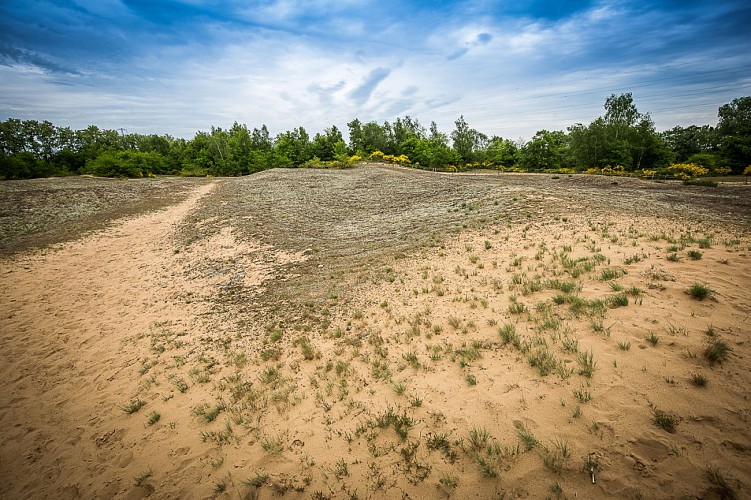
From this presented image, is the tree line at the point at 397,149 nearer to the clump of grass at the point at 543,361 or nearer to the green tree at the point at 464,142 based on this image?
the green tree at the point at 464,142

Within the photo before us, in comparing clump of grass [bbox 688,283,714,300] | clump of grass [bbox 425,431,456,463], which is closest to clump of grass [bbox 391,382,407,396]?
clump of grass [bbox 425,431,456,463]

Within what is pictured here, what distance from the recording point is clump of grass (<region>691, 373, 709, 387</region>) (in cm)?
433

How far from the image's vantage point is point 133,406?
6.23 meters

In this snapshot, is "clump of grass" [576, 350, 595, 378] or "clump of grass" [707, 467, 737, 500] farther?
"clump of grass" [576, 350, 595, 378]

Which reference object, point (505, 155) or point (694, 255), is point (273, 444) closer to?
point (694, 255)

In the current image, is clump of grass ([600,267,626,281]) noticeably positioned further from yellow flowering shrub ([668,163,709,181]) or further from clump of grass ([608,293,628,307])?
yellow flowering shrub ([668,163,709,181])

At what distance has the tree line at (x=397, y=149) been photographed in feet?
155

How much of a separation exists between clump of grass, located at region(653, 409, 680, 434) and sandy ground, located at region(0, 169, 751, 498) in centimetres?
2

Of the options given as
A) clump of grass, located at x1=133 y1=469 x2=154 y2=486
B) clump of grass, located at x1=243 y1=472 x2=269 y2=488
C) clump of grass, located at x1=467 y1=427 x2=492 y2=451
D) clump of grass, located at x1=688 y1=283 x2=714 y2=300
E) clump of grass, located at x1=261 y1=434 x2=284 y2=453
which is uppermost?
clump of grass, located at x1=688 y1=283 x2=714 y2=300

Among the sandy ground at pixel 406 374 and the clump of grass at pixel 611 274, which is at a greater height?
the clump of grass at pixel 611 274

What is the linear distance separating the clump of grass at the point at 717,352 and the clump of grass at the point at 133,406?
11388 millimetres

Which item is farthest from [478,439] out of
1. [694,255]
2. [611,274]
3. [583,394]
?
[694,255]

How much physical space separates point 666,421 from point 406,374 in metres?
4.15

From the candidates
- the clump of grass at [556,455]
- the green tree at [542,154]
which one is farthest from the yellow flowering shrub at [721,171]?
the clump of grass at [556,455]
